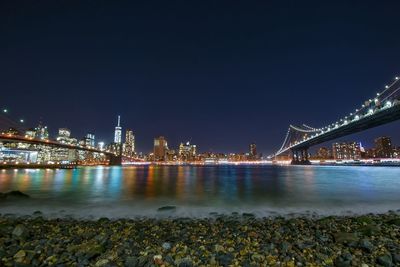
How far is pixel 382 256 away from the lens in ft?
15.4

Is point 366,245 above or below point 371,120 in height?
below

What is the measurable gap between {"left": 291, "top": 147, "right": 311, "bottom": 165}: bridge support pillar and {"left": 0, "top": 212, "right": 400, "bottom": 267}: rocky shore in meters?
118

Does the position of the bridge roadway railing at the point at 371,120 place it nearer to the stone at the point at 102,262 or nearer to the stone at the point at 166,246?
the stone at the point at 166,246

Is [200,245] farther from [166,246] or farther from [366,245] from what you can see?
[366,245]

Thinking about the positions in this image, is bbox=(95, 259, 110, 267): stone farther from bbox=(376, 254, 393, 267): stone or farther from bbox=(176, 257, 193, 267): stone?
bbox=(376, 254, 393, 267): stone

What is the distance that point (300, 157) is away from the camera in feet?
406

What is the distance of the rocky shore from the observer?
4.58 m

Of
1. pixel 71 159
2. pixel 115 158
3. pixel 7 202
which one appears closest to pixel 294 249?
pixel 7 202

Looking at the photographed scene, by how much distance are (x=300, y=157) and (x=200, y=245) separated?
128 metres

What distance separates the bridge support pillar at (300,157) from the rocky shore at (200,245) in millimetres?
117624

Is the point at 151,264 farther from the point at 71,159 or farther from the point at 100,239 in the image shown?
the point at 71,159

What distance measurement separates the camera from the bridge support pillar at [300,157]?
119 m

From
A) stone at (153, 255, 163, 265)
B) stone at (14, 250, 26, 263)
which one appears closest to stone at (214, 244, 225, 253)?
stone at (153, 255, 163, 265)

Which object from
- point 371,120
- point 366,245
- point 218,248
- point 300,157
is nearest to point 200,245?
point 218,248
